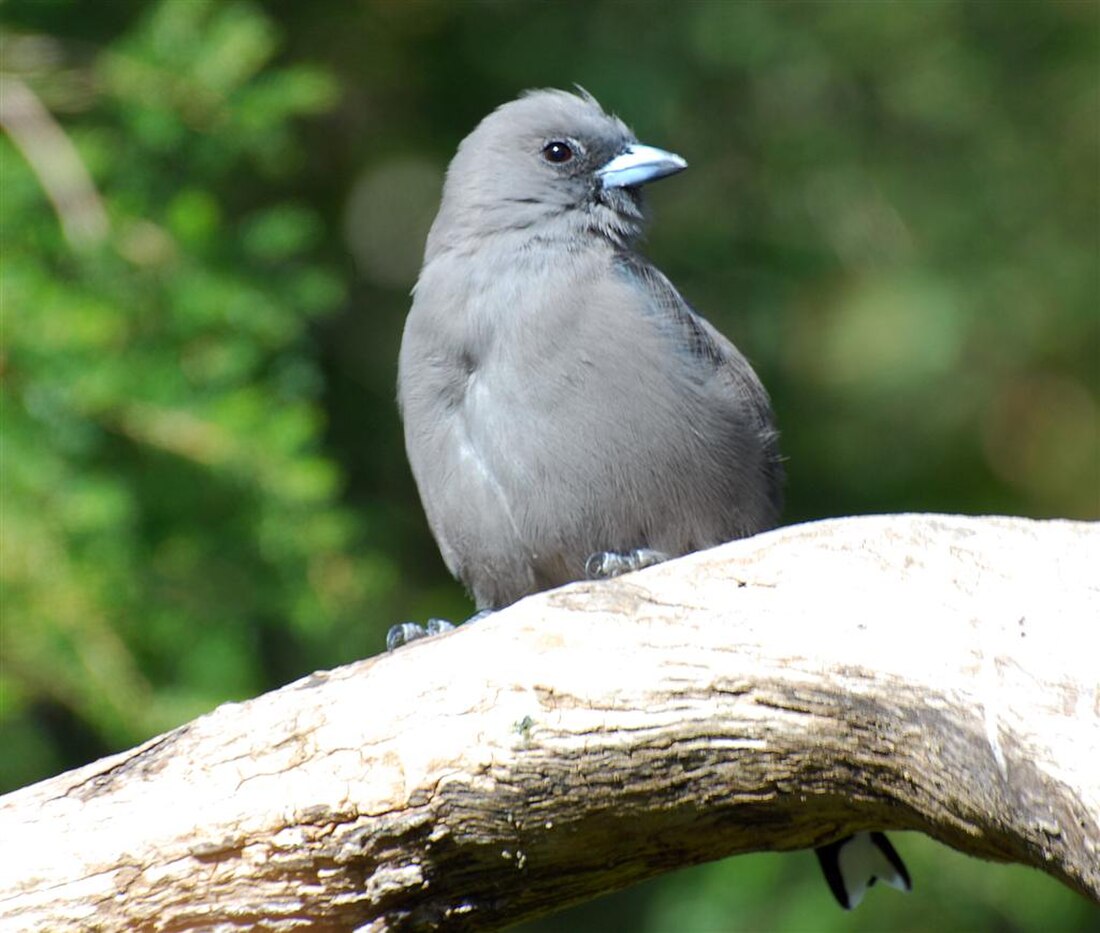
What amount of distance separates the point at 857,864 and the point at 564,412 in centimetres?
186

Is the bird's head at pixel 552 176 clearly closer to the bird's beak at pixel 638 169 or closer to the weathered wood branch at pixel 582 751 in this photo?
the bird's beak at pixel 638 169

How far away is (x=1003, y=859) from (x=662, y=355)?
7.21 ft

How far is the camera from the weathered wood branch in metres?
4.05

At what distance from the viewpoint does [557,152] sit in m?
6.36

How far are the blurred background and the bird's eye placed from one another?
4.95 ft

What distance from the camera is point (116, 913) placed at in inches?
170

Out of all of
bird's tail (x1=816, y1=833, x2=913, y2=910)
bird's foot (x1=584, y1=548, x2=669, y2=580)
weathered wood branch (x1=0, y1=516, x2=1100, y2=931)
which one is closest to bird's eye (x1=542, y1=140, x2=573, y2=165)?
bird's foot (x1=584, y1=548, x2=669, y2=580)

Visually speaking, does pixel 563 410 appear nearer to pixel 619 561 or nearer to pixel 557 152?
pixel 619 561

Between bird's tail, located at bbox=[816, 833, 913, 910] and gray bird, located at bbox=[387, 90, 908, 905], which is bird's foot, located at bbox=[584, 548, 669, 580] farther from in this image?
bird's tail, located at bbox=[816, 833, 913, 910]

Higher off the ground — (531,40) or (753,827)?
(531,40)

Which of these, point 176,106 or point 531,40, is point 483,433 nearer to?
point 176,106

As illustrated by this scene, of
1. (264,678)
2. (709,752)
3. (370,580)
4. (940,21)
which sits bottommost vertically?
(264,678)

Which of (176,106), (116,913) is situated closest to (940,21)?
(176,106)

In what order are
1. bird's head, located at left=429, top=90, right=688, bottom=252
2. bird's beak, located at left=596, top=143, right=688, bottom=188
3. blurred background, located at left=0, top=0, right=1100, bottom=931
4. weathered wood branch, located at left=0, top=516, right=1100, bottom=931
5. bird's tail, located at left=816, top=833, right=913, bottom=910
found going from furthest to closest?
blurred background, located at left=0, top=0, right=1100, bottom=931
bird's beak, located at left=596, top=143, right=688, bottom=188
bird's head, located at left=429, top=90, right=688, bottom=252
bird's tail, located at left=816, top=833, right=913, bottom=910
weathered wood branch, located at left=0, top=516, right=1100, bottom=931
